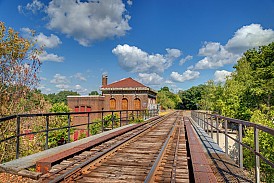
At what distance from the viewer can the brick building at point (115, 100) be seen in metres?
41.4

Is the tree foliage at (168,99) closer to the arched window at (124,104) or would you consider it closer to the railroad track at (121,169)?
the arched window at (124,104)

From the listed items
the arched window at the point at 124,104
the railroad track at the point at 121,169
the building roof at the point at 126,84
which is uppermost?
the building roof at the point at 126,84

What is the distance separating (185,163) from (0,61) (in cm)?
786

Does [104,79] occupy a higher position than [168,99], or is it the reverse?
[104,79]

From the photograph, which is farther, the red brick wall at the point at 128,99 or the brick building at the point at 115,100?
the red brick wall at the point at 128,99

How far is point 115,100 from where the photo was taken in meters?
43.2

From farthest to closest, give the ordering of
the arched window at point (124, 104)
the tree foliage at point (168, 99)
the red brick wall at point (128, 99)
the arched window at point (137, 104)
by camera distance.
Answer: the tree foliage at point (168, 99)
the arched window at point (124, 104)
the arched window at point (137, 104)
the red brick wall at point (128, 99)

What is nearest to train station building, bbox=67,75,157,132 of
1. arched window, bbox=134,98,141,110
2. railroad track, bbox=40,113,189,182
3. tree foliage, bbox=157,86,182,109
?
arched window, bbox=134,98,141,110

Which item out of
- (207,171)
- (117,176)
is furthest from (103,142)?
(207,171)

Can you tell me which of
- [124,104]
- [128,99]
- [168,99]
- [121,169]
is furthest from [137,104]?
[168,99]

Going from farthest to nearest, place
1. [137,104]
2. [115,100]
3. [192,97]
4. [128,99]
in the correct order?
1. [192,97]
2. [115,100]
3. [128,99]
4. [137,104]

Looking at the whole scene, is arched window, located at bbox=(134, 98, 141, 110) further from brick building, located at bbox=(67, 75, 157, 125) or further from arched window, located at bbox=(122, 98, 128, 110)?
arched window, located at bbox=(122, 98, 128, 110)

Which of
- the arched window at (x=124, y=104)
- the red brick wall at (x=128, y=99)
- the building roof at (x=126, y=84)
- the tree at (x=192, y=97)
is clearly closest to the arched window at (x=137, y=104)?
the red brick wall at (x=128, y=99)

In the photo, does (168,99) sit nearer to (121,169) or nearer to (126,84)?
(126,84)
